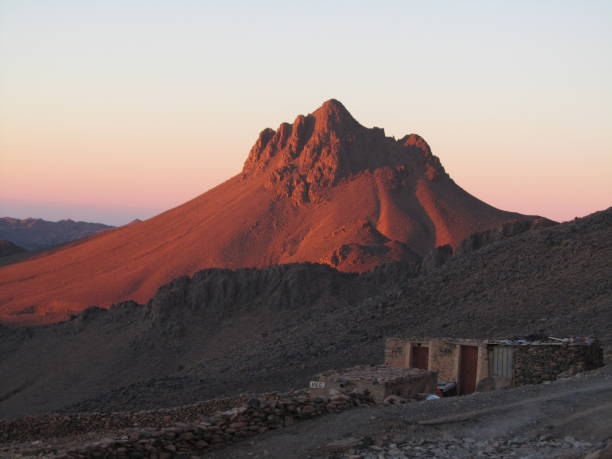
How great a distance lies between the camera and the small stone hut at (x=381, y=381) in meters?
16.6

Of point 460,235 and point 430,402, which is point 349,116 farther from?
point 430,402

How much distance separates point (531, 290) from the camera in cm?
3581

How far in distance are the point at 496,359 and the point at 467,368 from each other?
232 cm

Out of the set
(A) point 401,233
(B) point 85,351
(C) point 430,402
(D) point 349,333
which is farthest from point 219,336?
(C) point 430,402

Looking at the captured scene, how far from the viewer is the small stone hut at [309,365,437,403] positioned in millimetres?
16594

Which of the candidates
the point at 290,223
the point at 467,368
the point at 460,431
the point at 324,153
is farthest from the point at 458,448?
the point at 324,153

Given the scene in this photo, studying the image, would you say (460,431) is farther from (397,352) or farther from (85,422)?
(397,352)

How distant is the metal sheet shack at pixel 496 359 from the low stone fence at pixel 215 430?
620cm

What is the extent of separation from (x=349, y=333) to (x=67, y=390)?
48.8 feet

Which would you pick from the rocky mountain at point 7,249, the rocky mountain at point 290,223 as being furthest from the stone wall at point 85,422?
the rocky mountain at point 7,249

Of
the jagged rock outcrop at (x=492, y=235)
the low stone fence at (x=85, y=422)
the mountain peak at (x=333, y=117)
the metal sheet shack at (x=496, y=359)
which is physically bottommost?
the low stone fence at (x=85, y=422)

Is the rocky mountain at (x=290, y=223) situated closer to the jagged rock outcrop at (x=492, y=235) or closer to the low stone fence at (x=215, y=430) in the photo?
the jagged rock outcrop at (x=492, y=235)

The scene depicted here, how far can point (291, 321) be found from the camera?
154ft

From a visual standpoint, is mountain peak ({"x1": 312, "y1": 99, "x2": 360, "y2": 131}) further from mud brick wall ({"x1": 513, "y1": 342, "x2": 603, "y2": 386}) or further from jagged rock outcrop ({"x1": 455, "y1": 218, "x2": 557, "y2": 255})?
mud brick wall ({"x1": 513, "y1": 342, "x2": 603, "y2": 386})
